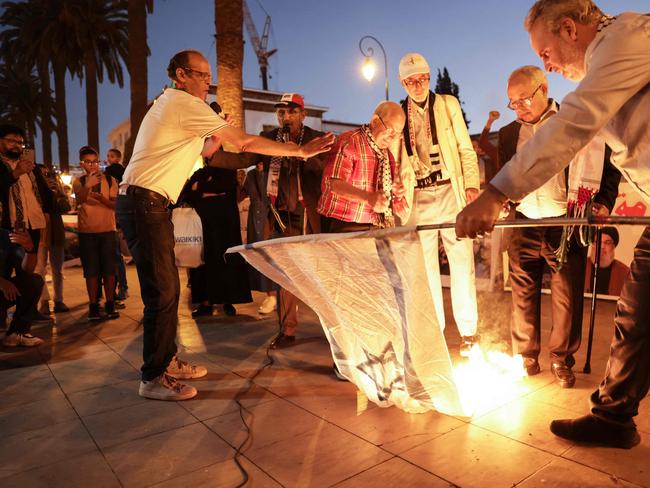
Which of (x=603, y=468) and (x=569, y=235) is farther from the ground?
(x=569, y=235)

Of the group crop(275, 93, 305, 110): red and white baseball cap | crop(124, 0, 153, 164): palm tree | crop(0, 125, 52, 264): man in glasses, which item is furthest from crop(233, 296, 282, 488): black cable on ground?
crop(124, 0, 153, 164): palm tree

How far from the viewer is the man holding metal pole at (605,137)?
2004mm

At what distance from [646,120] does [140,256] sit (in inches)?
114

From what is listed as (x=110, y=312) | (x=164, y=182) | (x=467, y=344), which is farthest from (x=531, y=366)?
(x=110, y=312)

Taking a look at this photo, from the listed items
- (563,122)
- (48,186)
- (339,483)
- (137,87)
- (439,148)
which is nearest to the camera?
(563,122)

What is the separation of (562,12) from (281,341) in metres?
3.24

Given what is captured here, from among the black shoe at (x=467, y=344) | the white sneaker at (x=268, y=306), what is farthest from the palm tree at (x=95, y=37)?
the black shoe at (x=467, y=344)

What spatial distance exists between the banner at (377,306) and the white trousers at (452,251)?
122 centimetres

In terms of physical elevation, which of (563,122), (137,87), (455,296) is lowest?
(455,296)

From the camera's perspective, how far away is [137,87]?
11.9 m

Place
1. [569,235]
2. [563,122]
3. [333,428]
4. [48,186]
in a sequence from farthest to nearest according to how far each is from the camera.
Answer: [48,186], [569,235], [333,428], [563,122]

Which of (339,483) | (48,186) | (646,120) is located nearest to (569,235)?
(646,120)

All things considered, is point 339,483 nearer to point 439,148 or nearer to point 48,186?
point 439,148

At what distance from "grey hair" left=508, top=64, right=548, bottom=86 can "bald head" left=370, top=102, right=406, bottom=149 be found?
80 centimetres
